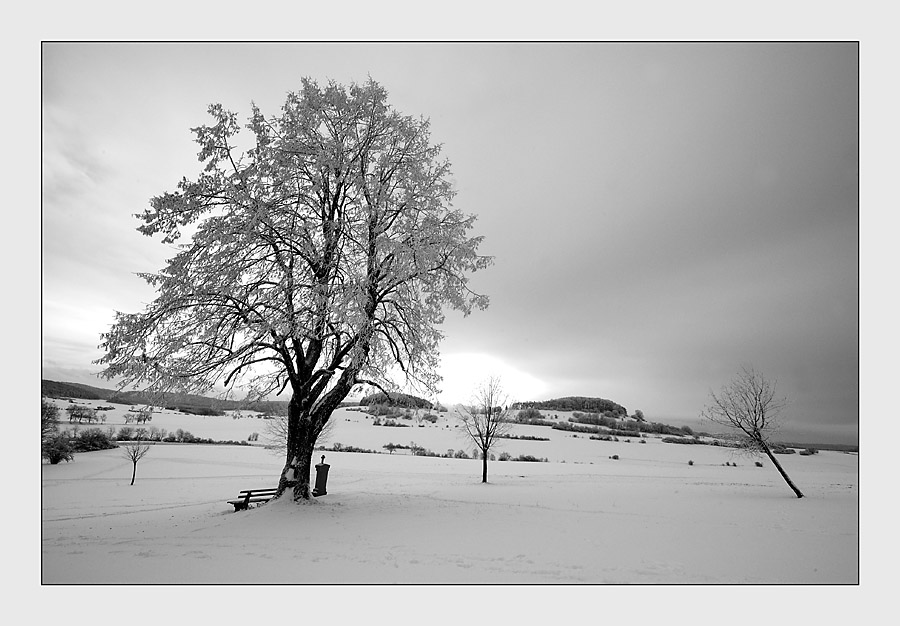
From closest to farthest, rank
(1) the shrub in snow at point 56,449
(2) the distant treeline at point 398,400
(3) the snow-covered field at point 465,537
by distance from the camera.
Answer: (3) the snow-covered field at point 465,537 < (2) the distant treeline at point 398,400 < (1) the shrub in snow at point 56,449

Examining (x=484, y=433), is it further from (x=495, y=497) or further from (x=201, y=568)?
(x=201, y=568)

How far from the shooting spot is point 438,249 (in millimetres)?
11086

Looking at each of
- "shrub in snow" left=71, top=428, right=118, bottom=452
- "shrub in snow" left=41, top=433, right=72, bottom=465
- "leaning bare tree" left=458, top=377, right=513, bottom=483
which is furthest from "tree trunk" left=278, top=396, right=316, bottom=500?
"shrub in snow" left=71, top=428, right=118, bottom=452

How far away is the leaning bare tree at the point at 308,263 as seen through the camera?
33.9ft

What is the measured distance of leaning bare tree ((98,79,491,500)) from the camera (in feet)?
33.9

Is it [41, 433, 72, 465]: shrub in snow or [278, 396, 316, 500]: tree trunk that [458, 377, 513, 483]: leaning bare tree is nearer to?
[278, 396, 316, 500]: tree trunk

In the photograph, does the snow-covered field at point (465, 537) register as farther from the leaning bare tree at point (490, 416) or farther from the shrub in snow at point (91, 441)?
the shrub in snow at point (91, 441)

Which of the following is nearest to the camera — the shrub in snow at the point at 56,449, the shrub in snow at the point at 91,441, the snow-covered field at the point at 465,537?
the snow-covered field at the point at 465,537

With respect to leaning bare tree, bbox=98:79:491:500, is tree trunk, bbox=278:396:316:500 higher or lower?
lower

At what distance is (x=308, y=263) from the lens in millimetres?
11641

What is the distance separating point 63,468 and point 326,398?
92.7ft

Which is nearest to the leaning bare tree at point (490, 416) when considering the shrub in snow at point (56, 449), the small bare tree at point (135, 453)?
the small bare tree at point (135, 453)

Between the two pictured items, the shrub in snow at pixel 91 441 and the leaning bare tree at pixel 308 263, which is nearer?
the leaning bare tree at pixel 308 263

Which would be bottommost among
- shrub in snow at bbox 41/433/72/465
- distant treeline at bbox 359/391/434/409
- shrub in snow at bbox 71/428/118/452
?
shrub in snow at bbox 71/428/118/452
